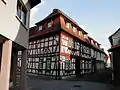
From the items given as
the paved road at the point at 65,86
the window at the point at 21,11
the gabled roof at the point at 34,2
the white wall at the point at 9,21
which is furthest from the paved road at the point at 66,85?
the white wall at the point at 9,21

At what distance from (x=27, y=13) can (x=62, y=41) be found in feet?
41.6

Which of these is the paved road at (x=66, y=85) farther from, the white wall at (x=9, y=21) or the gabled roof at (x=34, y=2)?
the white wall at (x=9, y=21)

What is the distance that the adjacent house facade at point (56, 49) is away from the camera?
24144 mm

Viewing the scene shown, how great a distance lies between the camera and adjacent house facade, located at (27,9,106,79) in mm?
24144

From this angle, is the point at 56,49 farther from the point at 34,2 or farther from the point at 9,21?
the point at 9,21

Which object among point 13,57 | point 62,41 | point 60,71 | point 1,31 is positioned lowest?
point 60,71

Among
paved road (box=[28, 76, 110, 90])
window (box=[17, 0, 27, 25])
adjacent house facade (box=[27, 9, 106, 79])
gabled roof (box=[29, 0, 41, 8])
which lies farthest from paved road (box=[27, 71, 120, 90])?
gabled roof (box=[29, 0, 41, 8])

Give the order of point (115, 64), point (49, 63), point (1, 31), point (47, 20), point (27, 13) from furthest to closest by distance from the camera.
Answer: point (47, 20) < point (49, 63) < point (115, 64) < point (27, 13) < point (1, 31)

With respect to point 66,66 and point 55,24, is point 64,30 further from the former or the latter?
point 66,66

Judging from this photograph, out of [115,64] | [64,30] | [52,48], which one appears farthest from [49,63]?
[115,64]

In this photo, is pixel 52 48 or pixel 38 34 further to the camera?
pixel 38 34

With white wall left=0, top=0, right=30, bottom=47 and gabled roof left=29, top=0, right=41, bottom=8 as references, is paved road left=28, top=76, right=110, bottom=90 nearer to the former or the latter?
gabled roof left=29, top=0, right=41, bottom=8

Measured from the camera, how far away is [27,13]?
1225cm

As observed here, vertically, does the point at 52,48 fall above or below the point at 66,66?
above
